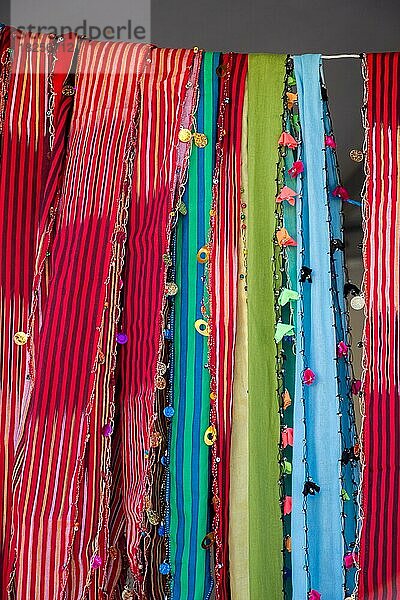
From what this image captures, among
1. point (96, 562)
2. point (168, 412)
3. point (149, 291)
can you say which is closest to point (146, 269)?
point (149, 291)

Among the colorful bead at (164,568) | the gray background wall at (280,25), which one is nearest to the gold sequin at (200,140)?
the colorful bead at (164,568)

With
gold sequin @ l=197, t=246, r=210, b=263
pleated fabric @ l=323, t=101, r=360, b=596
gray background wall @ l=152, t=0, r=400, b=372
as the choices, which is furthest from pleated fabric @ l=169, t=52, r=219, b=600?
gray background wall @ l=152, t=0, r=400, b=372

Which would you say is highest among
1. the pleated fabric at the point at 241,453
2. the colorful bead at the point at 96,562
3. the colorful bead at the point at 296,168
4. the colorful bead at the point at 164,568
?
the colorful bead at the point at 296,168

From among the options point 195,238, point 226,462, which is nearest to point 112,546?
point 226,462

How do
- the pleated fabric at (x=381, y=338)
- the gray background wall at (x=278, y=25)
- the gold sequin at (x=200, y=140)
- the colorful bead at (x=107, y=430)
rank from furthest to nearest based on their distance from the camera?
the gray background wall at (x=278, y=25) → the gold sequin at (x=200, y=140) → the colorful bead at (x=107, y=430) → the pleated fabric at (x=381, y=338)

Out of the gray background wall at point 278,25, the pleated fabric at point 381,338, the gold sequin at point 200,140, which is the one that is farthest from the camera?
the gray background wall at point 278,25

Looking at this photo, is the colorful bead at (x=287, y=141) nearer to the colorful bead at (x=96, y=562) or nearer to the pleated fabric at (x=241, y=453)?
the pleated fabric at (x=241, y=453)
